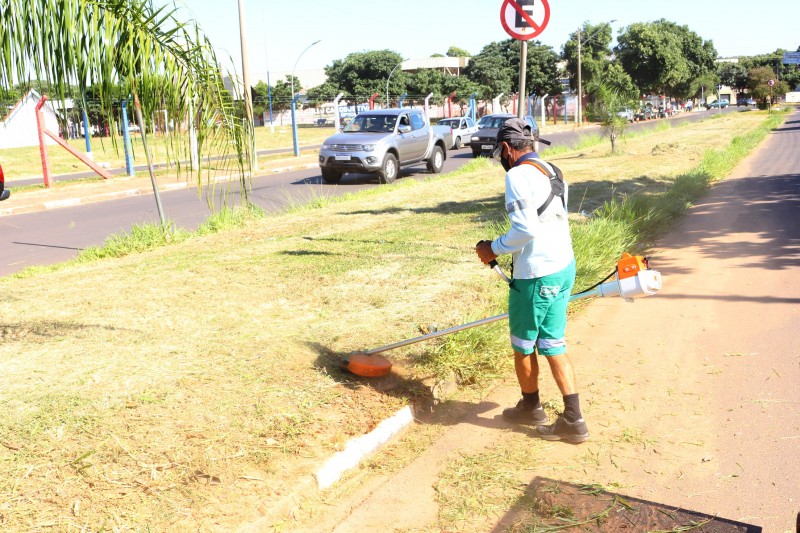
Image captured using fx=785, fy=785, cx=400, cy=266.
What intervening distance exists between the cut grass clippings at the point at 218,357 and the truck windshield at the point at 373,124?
33.1ft

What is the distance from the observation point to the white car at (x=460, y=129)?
32.2 m

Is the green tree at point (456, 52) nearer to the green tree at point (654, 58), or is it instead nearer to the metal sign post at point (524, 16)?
the green tree at point (654, 58)

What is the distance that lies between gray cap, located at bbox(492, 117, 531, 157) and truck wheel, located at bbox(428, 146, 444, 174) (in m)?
17.1

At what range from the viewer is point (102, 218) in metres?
14.2

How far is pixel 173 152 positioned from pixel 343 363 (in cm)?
164

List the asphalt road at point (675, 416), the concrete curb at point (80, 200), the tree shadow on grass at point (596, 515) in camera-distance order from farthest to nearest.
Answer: the concrete curb at point (80, 200) → the asphalt road at point (675, 416) → the tree shadow on grass at point (596, 515)

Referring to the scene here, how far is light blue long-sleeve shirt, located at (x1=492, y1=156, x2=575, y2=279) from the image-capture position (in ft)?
13.0

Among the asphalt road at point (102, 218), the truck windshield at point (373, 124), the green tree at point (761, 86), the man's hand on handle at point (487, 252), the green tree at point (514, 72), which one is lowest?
the asphalt road at point (102, 218)

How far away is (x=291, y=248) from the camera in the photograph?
897 centimetres

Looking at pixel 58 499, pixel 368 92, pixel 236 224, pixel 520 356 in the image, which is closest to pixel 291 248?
pixel 236 224

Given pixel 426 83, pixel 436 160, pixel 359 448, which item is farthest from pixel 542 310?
pixel 426 83

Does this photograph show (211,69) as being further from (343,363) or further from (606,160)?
(606,160)

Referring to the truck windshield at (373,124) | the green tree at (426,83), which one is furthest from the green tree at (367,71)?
the truck windshield at (373,124)

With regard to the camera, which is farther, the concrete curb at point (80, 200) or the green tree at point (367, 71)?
the green tree at point (367, 71)
